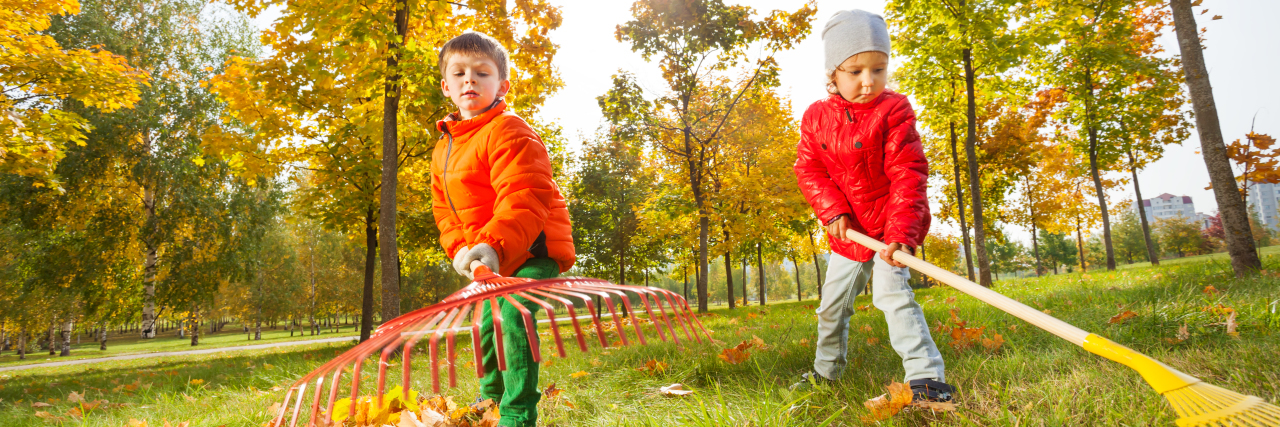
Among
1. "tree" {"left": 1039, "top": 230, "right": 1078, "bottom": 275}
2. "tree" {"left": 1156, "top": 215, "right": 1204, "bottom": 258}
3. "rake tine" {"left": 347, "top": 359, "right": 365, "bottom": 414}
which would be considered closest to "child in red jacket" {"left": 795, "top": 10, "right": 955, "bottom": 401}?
"rake tine" {"left": 347, "top": 359, "right": 365, "bottom": 414}

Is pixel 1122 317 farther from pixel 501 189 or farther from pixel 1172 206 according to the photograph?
pixel 1172 206

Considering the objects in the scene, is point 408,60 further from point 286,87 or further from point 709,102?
point 709,102

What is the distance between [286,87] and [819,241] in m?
23.0

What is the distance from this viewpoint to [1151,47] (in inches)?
576

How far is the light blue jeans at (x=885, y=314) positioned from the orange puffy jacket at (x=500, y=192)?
4.63 feet

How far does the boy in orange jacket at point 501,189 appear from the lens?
200 centimetres

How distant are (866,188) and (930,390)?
0.99 m

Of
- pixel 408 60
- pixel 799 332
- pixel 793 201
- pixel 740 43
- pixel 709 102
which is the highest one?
pixel 740 43

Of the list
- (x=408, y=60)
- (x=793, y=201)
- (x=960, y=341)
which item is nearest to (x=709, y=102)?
(x=793, y=201)

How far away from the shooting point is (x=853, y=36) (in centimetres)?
247

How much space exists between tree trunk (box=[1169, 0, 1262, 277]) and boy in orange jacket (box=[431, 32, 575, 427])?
6.93 meters

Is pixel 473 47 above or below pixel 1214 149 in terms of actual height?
above

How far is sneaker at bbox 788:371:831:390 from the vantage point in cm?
246

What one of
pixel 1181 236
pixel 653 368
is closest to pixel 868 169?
pixel 653 368
